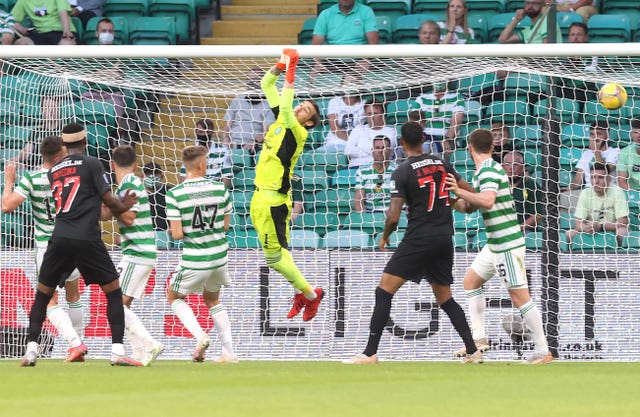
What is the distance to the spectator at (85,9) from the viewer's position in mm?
17203

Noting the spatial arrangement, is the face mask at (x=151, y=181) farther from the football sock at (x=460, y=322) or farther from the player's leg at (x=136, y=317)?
the football sock at (x=460, y=322)

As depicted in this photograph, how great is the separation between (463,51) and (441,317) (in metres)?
2.64

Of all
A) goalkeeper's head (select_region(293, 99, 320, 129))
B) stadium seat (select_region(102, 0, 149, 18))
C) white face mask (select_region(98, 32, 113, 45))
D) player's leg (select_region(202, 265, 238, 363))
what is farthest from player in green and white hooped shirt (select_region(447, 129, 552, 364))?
stadium seat (select_region(102, 0, 149, 18))

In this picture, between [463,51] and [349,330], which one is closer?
[463,51]

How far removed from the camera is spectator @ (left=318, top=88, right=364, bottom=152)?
13.3 m

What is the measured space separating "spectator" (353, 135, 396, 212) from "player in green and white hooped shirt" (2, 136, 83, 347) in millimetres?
3153

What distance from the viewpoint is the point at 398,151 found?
529 inches

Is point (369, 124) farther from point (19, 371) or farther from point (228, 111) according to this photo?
point (19, 371)

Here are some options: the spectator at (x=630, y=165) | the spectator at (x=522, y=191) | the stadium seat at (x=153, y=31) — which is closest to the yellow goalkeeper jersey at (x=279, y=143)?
the spectator at (x=522, y=191)

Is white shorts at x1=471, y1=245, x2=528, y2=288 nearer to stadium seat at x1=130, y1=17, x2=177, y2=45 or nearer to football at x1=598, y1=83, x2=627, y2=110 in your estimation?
football at x1=598, y1=83, x2=627, y2=110

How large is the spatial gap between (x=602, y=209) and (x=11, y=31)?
26.7 feet

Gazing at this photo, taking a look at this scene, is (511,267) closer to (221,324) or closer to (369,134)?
(221,324)

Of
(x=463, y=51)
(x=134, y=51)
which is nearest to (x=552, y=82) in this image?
(x=463, y=51)

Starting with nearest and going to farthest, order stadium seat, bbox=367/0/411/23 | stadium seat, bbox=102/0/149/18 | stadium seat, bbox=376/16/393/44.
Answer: stadium seat, bbox=376/16/393/44
stadium seat, bbox=367/0/411/23
stadium seat, bbox=102/0/149/18
